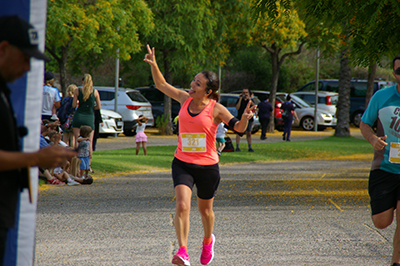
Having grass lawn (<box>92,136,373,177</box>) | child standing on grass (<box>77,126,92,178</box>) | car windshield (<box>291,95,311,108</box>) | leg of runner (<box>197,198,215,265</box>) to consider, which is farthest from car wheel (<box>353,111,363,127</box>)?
leg of runner (<box>197,198,215,265</box>)

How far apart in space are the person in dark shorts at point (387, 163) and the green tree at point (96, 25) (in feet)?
46.9

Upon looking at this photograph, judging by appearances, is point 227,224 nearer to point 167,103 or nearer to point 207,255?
point 207,255

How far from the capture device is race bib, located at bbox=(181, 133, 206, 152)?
530 centimetres

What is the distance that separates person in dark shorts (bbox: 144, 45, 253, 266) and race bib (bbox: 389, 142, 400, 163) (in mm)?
1273

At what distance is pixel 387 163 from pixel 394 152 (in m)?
0.13

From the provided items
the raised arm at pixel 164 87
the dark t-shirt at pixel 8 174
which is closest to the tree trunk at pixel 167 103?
the raised arm at pixel 164 87

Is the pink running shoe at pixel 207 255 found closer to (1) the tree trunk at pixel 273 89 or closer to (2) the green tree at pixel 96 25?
(2) the green tree at pixel 96 25

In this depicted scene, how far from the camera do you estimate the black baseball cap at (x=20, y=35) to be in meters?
2.37

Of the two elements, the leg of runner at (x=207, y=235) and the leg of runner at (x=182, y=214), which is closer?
the leg of runner at (x=182, y=214)

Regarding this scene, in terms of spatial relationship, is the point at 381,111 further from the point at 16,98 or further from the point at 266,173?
the point at 266,173

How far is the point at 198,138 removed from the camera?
17.4ft

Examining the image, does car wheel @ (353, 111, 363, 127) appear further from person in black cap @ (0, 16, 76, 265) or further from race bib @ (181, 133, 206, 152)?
person in black cap @ (0, 16, 76, 265)

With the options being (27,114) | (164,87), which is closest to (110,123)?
(164,87)

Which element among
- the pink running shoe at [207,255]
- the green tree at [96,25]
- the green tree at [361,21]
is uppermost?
the green tree at [96,25]
